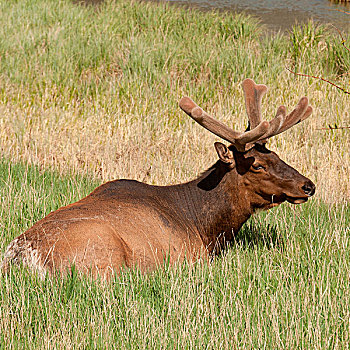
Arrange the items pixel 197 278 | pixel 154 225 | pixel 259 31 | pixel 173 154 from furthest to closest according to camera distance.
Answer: pixel 259 31
pixel 173 154
pixel 154 225
pixel 197 278

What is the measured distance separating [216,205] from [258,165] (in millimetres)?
552

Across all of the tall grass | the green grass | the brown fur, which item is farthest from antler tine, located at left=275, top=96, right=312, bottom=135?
the tall grass

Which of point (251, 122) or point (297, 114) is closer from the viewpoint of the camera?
point (251, 122)

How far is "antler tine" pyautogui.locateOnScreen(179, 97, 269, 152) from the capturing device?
5.00 metres

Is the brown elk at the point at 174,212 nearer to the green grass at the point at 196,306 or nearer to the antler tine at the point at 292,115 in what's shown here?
the antler tine at the point at 292,115

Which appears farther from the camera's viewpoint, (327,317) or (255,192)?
(255,192)

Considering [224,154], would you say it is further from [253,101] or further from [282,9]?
[282,9]

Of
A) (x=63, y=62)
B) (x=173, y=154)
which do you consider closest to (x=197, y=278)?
(x=173, y=154)

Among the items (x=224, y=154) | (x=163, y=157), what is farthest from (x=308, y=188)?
(x=163, y=157)

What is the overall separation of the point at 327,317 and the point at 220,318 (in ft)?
2.22

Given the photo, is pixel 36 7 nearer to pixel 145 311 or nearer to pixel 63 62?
pixel 63 62

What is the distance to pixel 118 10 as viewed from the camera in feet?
52.4

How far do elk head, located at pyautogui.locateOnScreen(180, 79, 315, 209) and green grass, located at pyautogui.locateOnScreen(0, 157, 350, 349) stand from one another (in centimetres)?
51

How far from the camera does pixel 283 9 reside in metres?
21.1
